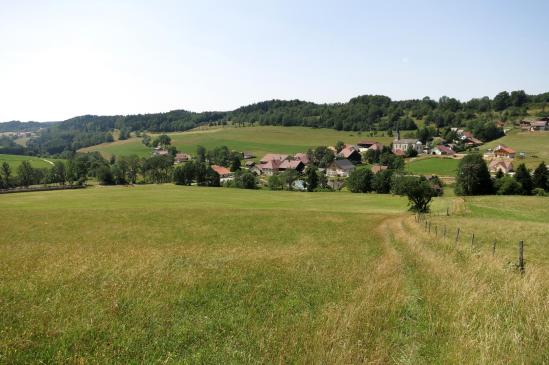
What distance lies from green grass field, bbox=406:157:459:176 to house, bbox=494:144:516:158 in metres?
21.3

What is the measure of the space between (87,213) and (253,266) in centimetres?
3932

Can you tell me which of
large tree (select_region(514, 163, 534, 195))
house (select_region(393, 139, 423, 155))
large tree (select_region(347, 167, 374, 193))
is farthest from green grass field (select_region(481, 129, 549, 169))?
large tree (select_region(347, 167, 374, 193))

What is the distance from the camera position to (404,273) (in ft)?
40.2

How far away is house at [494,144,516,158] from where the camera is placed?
130600mm

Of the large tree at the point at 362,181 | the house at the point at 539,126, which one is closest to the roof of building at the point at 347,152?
the large tree at the point at 362,181

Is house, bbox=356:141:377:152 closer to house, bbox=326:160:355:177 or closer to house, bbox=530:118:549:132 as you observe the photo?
house, bbox=326:160:355:177

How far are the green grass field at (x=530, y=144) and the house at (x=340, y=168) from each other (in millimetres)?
55933

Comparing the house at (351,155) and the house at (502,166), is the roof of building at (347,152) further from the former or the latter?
the house at (502,166)

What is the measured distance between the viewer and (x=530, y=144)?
470 feet

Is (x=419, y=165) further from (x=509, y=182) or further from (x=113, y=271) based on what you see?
(x=113, y=271)

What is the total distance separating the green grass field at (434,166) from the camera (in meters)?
112

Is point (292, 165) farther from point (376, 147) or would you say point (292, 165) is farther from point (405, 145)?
point (405, 145)

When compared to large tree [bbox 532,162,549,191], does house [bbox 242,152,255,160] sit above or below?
above

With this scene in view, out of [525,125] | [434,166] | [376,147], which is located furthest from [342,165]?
[525,125]
